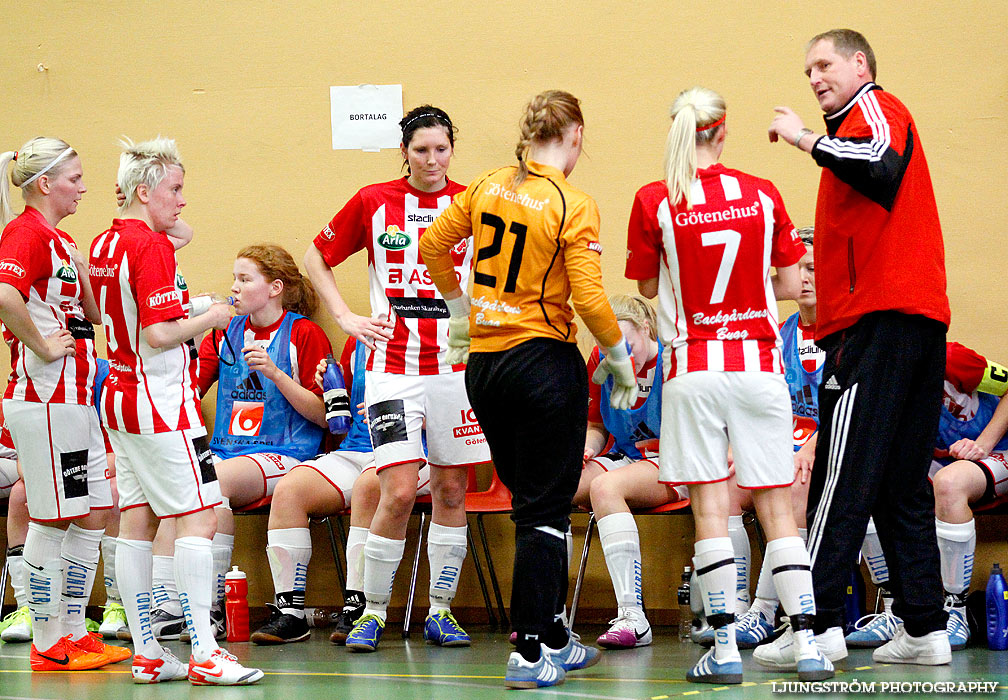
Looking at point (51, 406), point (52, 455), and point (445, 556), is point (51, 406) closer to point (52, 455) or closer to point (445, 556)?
point (52, 455)

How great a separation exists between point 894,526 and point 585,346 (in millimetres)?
2204

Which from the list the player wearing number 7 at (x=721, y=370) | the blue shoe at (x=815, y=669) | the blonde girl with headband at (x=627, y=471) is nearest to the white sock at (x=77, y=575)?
the blonde girl with headband at (x=627, y=471)

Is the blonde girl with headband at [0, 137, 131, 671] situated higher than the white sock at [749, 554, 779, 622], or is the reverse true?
the blonde girl with headband at [0, 137, 131, 671]

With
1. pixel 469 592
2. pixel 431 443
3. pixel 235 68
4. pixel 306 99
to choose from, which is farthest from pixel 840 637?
pixel 235 68

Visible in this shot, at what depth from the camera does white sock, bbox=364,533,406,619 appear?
4254 millimetres

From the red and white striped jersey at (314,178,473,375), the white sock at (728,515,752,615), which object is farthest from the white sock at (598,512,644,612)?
the red and white striped jersey at (314,178,473,375)

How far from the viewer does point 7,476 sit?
5.27 meters

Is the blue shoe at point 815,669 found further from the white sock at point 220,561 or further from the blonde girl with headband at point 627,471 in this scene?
the white sock at point 220,561

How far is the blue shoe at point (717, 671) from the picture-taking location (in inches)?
126

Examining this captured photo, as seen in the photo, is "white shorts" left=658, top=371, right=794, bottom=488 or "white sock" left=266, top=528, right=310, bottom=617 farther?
"white sock" left=266, top=528, right=310, bottom=617

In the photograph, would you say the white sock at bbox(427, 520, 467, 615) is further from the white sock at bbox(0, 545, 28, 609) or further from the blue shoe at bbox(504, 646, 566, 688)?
the white sock at bbox(0, 545, 28, 609)

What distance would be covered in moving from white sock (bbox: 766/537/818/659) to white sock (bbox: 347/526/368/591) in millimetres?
1849

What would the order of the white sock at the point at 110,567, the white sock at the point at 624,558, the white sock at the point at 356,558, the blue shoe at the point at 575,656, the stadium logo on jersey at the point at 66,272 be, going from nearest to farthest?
1. the blue shoe at the point at 575,656
2. the stadium logo on jersey at the point at 66,272
3. the white sock at the point at 624,558
4. the white sock at the point at 356,558
5. the white sock at the point at 110,567

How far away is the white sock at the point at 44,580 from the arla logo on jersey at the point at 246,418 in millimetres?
1294
